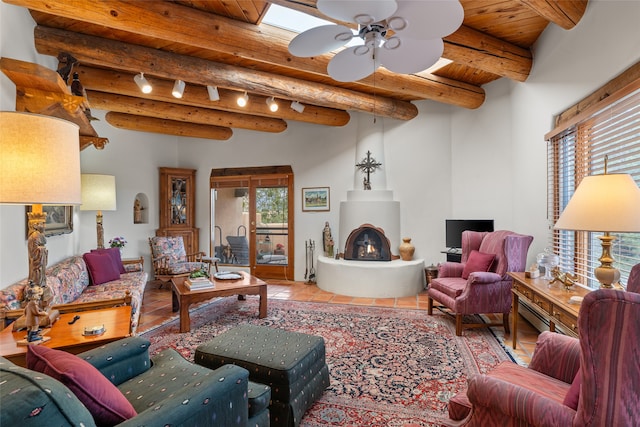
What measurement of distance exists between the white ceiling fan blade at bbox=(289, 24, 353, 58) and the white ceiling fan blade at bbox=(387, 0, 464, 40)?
313 millimetres

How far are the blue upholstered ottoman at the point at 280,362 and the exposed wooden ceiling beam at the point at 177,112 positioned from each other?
12.9ft

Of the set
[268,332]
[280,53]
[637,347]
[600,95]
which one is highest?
[280,53]

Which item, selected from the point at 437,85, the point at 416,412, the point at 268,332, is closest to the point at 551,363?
the point at 416,412

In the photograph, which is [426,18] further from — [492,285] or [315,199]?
[315,199]

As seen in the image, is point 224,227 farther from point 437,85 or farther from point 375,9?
point 375,9

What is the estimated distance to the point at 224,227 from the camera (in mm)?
6504

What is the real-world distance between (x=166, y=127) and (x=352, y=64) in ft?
14.9

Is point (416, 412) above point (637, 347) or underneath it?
underneath

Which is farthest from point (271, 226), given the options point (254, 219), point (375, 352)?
point (375, 352)

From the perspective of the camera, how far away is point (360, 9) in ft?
5.27

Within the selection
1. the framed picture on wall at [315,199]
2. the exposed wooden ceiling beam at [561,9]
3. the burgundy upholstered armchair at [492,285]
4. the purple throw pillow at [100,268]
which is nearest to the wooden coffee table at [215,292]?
the purple throw pillow at [100,268]

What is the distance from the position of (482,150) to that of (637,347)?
13.9 feet

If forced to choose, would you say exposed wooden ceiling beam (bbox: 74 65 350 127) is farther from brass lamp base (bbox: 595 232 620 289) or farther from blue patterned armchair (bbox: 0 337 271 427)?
brass lamp base (bbox: 595 232 620 289)

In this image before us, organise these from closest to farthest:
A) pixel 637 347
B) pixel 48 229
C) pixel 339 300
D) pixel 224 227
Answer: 1. pixel 637 347
2. pixel 48 229
3. pixel 339 300
4. pixel 224 227
